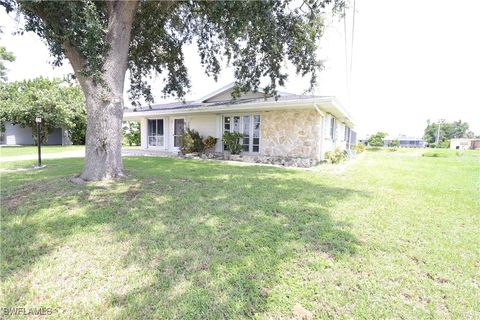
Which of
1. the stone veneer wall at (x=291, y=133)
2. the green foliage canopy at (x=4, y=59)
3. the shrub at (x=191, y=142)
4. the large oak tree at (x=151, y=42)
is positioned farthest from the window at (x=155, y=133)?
the green foliage canopy at (x=4, y=59)

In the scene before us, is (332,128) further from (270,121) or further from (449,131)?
(449,131)

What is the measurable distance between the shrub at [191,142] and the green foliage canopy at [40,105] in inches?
462

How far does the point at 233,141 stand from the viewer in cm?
1312

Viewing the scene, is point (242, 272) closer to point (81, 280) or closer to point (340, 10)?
point (81, 280)

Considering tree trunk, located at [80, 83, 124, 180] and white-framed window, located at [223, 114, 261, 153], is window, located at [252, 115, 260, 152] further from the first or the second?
tree trunk, located at [80, 83, 124, 180]

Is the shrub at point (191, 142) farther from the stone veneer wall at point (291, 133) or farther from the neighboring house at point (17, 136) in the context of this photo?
the neighboring house at point (17, 136)

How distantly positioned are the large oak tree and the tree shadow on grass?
193 cm

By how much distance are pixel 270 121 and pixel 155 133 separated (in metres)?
10.0

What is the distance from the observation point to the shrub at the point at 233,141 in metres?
13.1

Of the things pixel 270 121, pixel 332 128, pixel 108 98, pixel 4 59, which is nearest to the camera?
pixel 108 98

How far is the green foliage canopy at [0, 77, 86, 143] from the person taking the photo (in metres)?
19.9

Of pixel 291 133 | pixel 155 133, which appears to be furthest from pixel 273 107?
pixel 155 133

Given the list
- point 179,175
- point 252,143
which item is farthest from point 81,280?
point 252,143

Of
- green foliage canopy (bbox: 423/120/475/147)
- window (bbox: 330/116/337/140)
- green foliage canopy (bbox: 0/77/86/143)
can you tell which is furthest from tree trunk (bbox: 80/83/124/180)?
green foliage canopy (bbox: 423/120/475/147)
